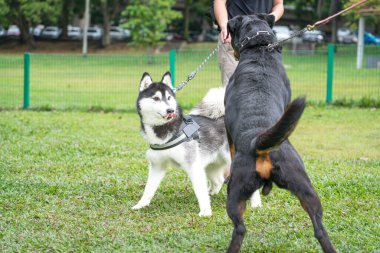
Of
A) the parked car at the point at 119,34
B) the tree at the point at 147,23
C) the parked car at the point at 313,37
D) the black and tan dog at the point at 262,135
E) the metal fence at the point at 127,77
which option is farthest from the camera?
the parked car at the point at 119,34

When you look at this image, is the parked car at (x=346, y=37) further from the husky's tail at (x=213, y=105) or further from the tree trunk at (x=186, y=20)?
the husky's tail at (x=213, y=105)

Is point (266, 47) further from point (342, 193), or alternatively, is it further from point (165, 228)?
point (342, 193)

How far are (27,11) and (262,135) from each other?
45527mm

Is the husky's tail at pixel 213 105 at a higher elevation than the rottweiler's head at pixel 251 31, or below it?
below

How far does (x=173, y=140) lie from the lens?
6133mm

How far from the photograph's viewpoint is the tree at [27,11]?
4672 centimetres

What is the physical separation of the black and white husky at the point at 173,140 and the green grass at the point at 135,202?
0.29 m

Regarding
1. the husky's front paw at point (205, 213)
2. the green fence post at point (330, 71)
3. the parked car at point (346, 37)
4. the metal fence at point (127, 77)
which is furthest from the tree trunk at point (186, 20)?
the husky's front paw at point (205, 213)

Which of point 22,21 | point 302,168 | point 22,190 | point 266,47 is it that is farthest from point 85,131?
point 22,21

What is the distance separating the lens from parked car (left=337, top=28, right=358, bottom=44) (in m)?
57.4

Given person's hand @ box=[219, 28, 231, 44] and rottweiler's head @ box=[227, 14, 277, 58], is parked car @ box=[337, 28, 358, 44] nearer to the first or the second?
person's hand @ box=[219, 28, 231, 44]

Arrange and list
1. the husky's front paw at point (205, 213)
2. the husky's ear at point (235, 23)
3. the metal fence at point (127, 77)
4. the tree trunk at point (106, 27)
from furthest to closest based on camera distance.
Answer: the tree trunk at point (106, 27), the metal fence at point (127, 77), the husky's front paw at point (205, 213), the husky's ear at point (235, 23)

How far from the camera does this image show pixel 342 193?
259 inches

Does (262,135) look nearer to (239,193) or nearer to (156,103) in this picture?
(239,193)
